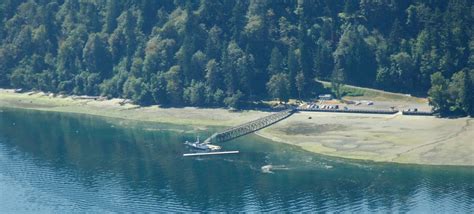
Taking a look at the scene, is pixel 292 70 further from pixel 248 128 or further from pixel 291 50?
pixel 248 128

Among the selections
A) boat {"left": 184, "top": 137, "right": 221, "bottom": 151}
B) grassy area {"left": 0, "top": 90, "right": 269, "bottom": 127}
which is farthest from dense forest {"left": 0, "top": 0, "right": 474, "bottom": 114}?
boat {"left": 184, "top": 137, "right": 221, "bottom": 151}

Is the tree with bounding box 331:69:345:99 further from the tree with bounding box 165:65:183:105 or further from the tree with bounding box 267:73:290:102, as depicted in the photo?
the tree with bounding box 165:65:183:105

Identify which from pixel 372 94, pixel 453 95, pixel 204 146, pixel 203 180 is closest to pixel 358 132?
pixel 453 95

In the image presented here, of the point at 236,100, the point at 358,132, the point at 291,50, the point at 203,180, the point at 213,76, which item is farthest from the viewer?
the point at 213,76

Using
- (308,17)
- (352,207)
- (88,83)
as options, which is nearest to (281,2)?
(308,17)

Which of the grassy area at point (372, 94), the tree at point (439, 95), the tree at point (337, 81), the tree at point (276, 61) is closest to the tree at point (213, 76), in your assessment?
the tree at point (276, 61)

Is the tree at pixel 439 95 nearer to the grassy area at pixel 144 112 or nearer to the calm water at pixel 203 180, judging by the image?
the calm water at pixel 203 180
